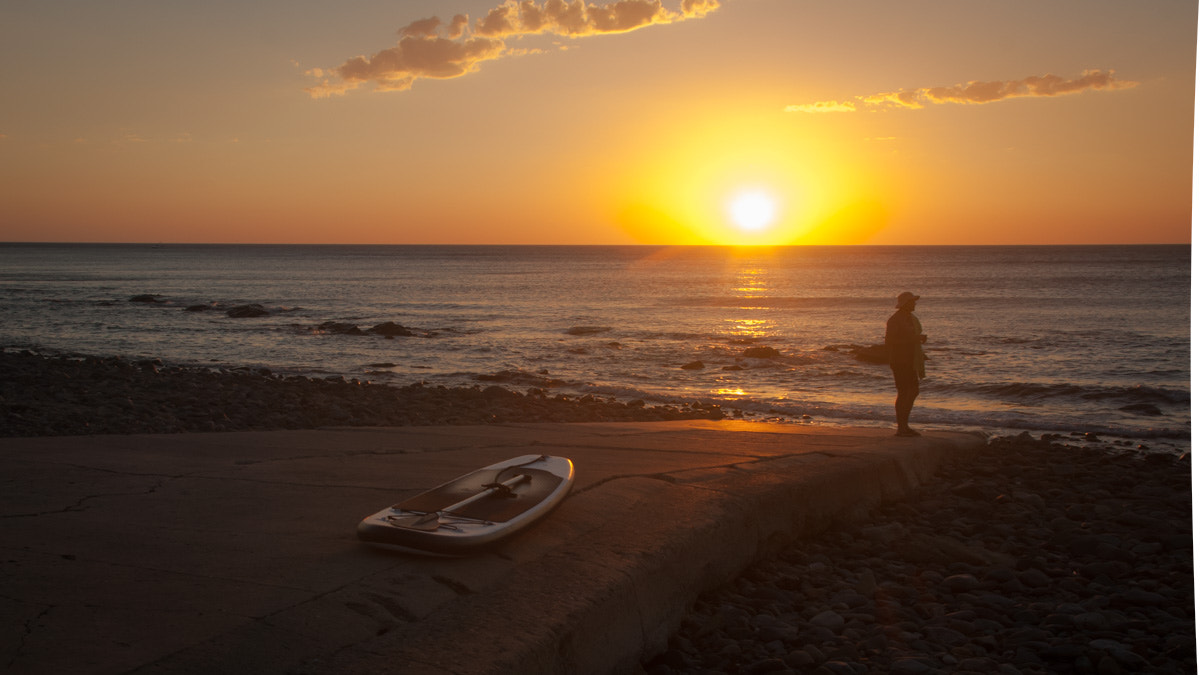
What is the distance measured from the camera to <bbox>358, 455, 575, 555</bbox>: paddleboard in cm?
396

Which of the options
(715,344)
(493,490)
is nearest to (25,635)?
(493,490)

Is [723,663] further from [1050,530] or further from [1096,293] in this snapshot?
[1096,293]

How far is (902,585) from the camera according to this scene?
517cm

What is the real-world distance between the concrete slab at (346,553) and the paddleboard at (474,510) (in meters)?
0.09

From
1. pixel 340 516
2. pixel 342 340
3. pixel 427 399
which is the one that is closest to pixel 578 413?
pixel 427 399

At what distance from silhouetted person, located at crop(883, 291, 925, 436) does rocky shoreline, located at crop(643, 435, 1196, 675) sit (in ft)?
5.93

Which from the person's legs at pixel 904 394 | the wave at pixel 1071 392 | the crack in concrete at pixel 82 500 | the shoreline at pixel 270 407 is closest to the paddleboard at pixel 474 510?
the crack in concrete at pixel 82 500

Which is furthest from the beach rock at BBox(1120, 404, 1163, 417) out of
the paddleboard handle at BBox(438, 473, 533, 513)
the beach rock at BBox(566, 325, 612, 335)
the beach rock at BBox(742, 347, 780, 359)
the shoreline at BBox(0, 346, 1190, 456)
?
the beach rock at BBox(566, 325, 612, 335)

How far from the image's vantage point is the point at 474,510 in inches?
172

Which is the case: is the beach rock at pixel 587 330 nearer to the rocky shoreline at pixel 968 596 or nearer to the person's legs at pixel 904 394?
the person's legs at pixel 904 394

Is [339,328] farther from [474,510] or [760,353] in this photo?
[474,510]

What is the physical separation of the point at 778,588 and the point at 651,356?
747 inches

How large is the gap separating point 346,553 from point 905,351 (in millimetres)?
6730

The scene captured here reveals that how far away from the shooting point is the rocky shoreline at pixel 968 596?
412 centimetres
